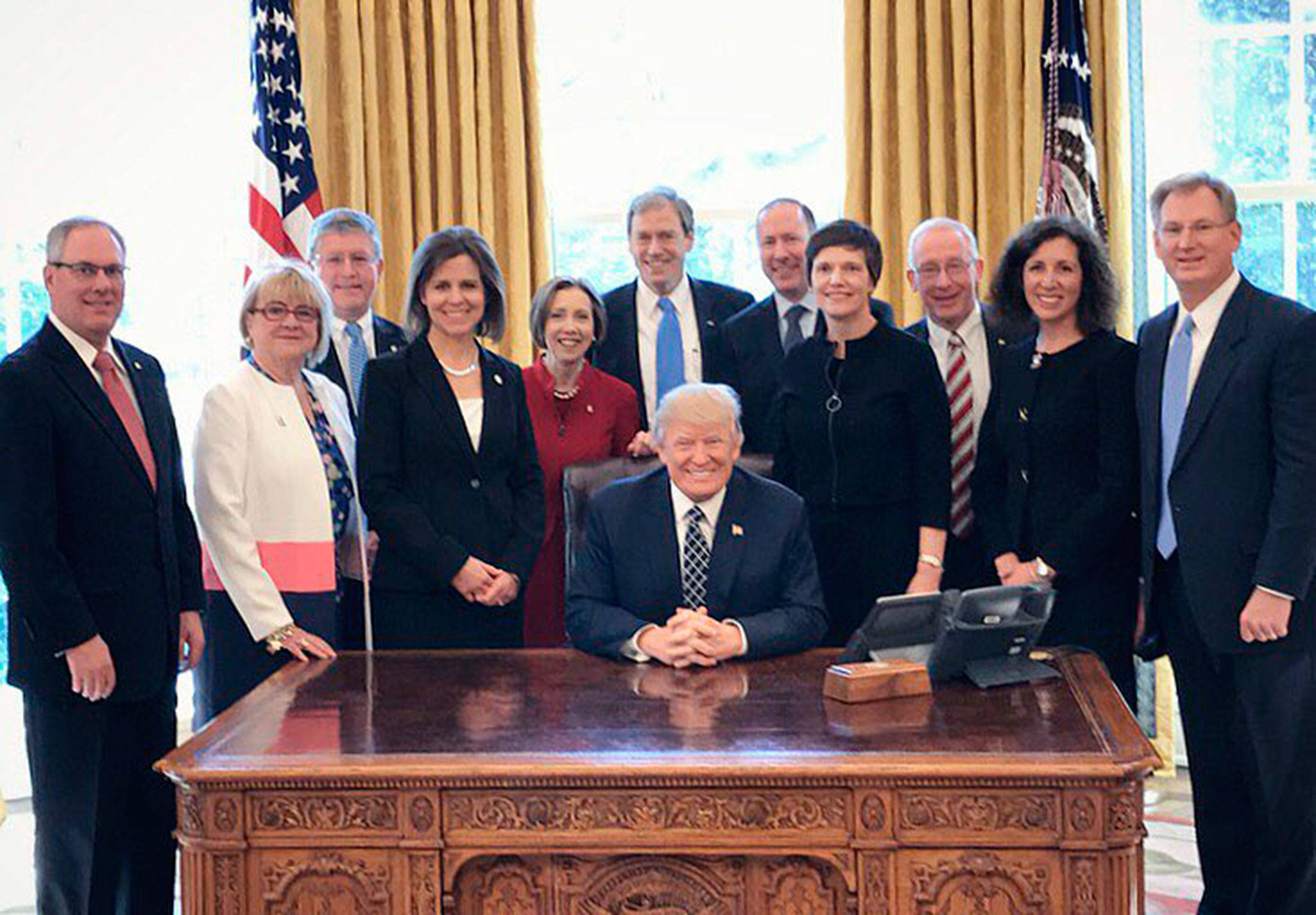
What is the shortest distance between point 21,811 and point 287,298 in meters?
2.89

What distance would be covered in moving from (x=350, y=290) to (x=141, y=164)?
201cm

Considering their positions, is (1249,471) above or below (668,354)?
below

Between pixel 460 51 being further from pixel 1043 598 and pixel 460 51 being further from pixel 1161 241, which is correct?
pixel 1043 598

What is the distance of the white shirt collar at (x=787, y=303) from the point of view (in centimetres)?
480

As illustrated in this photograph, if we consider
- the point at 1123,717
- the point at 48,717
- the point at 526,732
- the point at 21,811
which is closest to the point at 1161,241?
A: the point at 1123,717

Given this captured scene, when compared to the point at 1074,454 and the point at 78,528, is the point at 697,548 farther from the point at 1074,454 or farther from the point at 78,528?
the point at 78,528

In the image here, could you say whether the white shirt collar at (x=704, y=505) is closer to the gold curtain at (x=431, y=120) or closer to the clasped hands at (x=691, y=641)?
the clasped hands at (x=691, y=641)

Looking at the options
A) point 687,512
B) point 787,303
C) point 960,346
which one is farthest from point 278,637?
point 960,346

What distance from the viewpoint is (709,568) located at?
141 inches

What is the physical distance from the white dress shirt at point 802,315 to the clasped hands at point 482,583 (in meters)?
1.28

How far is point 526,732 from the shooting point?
2840 mm

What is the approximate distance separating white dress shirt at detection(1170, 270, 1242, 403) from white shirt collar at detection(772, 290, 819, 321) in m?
1.32

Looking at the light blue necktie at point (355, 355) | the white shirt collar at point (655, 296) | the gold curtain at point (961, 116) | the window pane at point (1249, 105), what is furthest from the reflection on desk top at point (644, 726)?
the window pane at point (1249, 105)

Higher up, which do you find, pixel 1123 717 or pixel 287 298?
pixel 287 298
